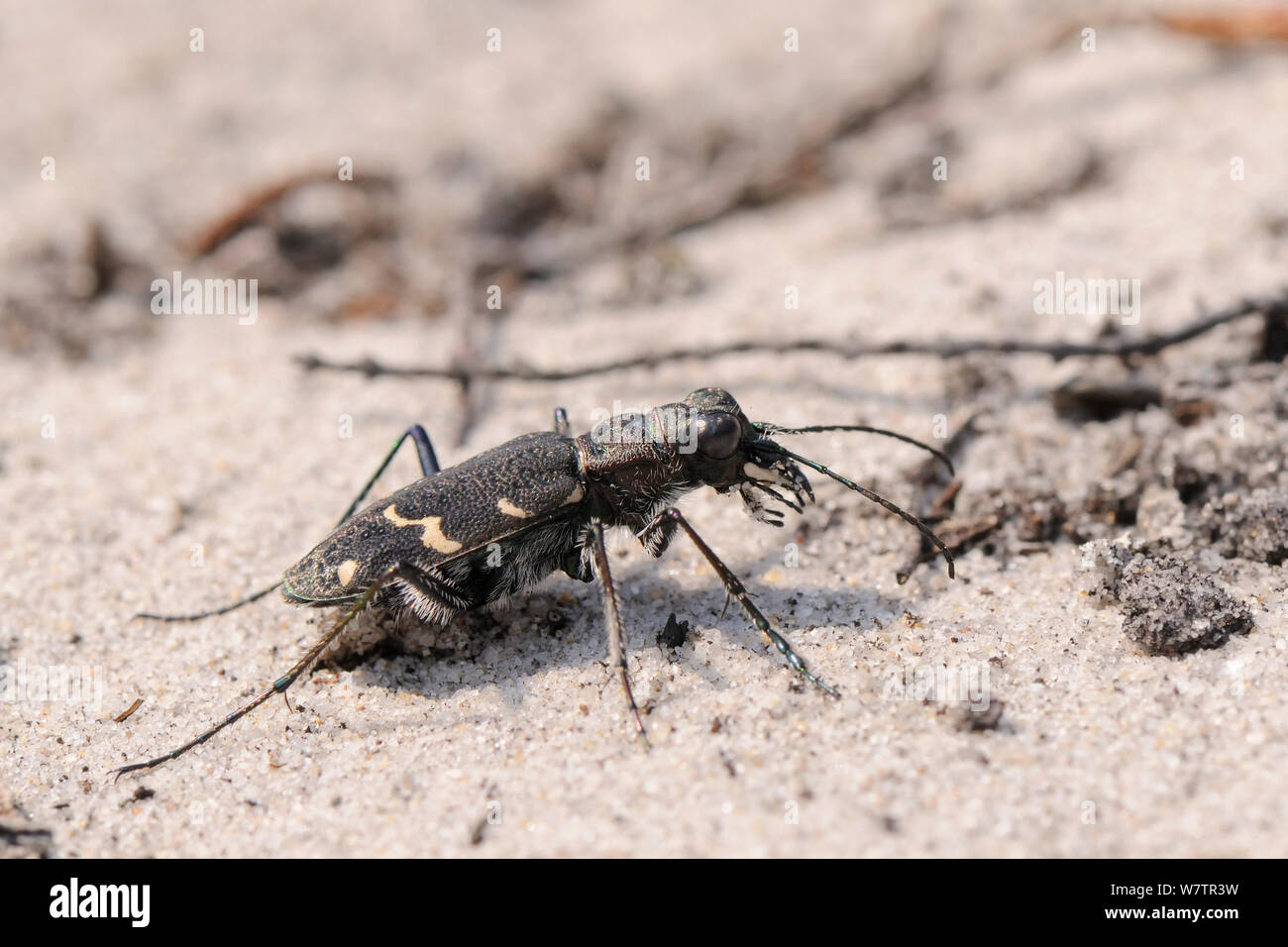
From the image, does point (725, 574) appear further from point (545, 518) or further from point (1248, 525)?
point (1248, 525)

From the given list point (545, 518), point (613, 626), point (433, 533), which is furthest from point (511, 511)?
point (613, 626)

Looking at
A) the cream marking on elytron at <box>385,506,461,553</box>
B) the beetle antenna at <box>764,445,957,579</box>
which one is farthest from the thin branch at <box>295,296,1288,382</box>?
the cream marking on elytron at <box>385,506,461,553</box>

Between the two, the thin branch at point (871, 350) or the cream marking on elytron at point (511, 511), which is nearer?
the cream marking on elytron at point (511, 511)

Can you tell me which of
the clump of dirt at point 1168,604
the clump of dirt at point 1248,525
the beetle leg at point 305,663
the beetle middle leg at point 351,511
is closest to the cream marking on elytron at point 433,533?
the beetle leg at point 305,663

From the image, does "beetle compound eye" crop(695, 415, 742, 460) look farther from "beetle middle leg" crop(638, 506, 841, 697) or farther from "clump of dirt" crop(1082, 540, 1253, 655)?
"clump of dirt" crop(1082, 540, 1253, 655)

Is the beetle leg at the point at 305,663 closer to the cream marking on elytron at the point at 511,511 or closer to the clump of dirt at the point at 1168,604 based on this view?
the cream marking on elytron at the point at 511,511
